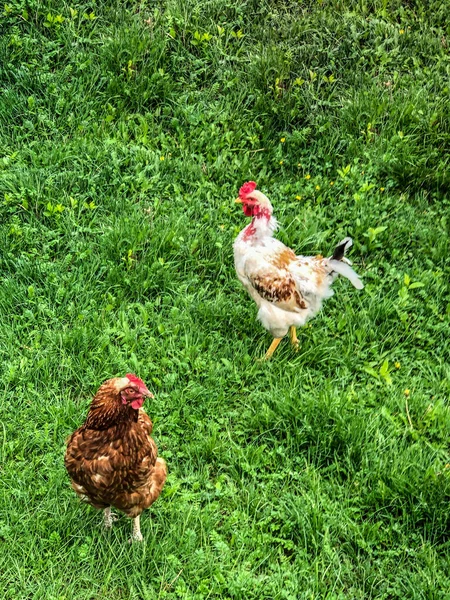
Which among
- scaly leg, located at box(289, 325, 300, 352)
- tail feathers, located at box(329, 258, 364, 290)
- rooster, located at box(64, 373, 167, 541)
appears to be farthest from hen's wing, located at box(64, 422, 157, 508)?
tail feathers, located at box(329, 258, 364, 290)

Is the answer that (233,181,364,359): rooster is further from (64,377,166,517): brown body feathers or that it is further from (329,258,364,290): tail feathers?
(64,377,166,517): brown body feathers

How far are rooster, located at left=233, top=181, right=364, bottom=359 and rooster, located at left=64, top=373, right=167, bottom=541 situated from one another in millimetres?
1347

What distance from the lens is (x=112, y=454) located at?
10.3 feet

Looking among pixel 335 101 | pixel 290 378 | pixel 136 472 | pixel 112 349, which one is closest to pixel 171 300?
pixel 112 349

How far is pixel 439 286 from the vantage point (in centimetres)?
491

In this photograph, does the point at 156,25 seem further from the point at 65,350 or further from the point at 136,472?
the point at 136,472

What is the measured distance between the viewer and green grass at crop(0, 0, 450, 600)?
354 cm

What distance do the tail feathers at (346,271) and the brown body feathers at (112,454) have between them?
1.65 meters

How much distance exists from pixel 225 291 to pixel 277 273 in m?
0.71

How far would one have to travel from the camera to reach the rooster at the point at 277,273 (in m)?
4.27

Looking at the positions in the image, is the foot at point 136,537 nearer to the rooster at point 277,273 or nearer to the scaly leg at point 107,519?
the scaly leg at point 107,519

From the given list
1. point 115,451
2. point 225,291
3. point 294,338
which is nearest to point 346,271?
point 294,338

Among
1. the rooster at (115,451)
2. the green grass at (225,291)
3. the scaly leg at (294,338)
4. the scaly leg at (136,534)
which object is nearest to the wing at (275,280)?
the scaly leg at (294,338)

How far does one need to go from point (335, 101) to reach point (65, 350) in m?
3.36
